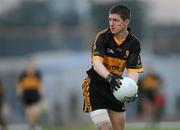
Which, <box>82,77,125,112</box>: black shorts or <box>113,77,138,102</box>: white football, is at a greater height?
<box>113,77,138,102</box>: white football

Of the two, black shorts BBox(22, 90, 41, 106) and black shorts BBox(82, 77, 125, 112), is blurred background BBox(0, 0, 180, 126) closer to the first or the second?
black shorts BBox(22, 90, 41, 106)

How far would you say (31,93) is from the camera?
77.5 feet

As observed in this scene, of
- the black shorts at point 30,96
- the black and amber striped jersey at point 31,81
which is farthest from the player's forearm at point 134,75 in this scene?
the black shorts at point 30,96

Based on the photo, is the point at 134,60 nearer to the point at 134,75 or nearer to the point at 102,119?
the point at 134,75

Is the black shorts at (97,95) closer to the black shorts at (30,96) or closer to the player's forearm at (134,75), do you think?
the player's forearm at (134,75)

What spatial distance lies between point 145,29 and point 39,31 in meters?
4.96

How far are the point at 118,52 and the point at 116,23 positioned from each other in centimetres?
47

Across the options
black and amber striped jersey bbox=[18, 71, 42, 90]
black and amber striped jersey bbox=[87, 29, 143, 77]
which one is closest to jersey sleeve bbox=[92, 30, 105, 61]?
black and amber striped jersey bbox=[87, 29, 143, 77]

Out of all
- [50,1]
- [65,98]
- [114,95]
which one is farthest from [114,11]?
[50,1]

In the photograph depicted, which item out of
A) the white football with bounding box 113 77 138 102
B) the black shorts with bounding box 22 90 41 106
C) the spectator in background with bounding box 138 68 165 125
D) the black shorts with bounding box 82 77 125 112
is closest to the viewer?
the white football with bounding box 113 77 138 102

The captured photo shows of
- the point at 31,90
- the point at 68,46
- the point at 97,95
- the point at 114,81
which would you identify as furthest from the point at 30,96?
the point at 68,46

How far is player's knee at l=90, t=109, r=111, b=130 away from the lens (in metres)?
11.3

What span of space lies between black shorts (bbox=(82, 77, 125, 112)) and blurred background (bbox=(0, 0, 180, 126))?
16.9 metres

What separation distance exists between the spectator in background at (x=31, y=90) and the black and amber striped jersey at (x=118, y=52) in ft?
37.4
